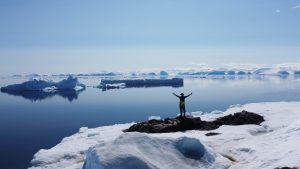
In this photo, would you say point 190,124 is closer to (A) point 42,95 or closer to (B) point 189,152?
(B) point 189,152

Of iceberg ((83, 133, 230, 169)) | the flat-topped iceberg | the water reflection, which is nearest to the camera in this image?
iceberg ((83, 133, 230, 169))

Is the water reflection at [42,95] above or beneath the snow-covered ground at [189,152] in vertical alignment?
beneath

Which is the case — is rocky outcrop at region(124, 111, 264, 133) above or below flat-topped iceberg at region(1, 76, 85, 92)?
above

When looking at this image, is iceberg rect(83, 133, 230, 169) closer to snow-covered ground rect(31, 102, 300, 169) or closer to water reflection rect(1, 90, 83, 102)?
snow-covered ground rect(31, 102, 300, 169)

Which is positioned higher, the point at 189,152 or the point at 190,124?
the point at 189,152

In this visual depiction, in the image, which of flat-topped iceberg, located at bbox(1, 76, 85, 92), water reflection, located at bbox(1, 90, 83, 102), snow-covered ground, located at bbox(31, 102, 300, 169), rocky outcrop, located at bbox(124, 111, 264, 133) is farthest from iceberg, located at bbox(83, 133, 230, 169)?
flat-topped iceberg, located at bbox(1, 76, 85, 92)

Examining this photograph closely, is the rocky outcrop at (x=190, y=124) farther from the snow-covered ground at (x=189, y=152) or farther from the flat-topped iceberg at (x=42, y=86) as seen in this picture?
the flat-topped iceberg at (x=42, y=86)

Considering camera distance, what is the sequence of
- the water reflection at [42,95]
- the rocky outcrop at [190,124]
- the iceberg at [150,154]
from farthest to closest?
1. the water reflection at [42,95]
2. the rocky outcrop at [190,124]
3. the iceberg at [150,154]

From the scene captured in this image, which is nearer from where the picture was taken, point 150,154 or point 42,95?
point 150,154

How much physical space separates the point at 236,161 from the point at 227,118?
11.0m

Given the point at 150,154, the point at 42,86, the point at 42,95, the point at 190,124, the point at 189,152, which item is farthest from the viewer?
the point at 42,86

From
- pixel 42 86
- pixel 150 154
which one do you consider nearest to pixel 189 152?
pixel 150 154

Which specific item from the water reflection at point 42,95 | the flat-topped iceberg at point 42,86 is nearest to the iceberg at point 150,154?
the water reflection at point 42,95

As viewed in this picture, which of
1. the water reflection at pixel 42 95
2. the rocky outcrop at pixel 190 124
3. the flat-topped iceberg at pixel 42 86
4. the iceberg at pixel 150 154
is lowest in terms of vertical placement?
the water reflection at pixel 42 95
